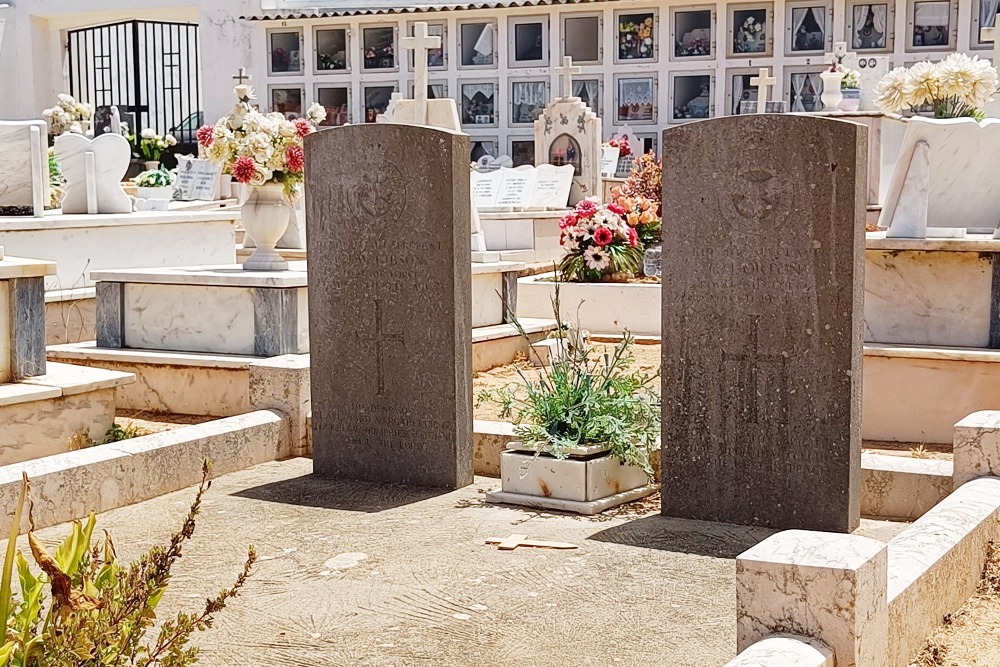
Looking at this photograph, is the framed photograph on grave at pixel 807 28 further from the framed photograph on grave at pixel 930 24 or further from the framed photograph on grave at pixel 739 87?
the framed photograph on grave at pixel 930 24

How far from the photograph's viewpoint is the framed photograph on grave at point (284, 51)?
813 inches

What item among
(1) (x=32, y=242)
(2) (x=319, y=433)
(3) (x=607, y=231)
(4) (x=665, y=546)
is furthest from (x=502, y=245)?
(4) (x=665, y=546)

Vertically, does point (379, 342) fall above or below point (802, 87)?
below

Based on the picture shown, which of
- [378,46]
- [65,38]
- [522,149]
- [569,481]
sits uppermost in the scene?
[65,38]

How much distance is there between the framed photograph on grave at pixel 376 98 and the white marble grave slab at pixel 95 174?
10.6m

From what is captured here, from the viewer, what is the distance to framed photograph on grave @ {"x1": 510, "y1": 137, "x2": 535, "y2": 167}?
19.1 meters

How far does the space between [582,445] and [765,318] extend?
855mm

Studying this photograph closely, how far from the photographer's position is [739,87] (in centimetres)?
1814

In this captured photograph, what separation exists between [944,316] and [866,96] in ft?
24.1

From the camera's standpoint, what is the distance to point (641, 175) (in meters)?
12.1

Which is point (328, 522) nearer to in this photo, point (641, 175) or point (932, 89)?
point (932, 89)

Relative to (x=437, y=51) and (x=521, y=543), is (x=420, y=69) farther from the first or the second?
(x=437, y=51)

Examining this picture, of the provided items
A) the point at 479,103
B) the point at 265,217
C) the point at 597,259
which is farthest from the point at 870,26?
the point at 265,217

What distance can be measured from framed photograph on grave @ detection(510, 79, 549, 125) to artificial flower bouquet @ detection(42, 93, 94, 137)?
20.1 feet
